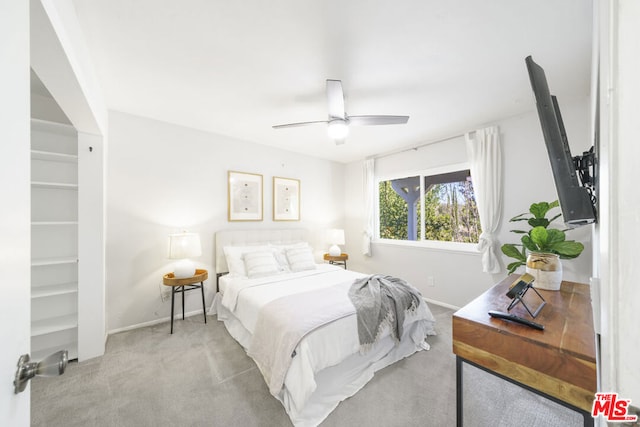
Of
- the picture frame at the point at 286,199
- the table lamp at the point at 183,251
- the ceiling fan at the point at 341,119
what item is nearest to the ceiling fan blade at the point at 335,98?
the ceiling fan at the point at 341,119

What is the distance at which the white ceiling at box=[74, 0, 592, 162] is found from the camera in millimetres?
1450

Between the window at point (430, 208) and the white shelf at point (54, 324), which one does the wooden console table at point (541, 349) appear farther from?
the white shelf at point (54, 324)

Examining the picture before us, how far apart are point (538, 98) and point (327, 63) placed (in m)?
1.39

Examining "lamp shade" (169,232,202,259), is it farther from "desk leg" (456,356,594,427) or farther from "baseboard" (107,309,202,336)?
"desk leg" (456,356,594,427)

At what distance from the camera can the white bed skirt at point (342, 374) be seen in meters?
1.59

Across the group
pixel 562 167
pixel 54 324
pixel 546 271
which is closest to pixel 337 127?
pixel 562 167

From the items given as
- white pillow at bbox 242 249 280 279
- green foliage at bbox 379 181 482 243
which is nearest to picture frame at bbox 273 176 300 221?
white pillow at bbox 242 249 280 279

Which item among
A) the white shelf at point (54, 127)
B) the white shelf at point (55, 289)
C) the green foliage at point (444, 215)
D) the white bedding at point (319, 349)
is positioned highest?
the white shelf at point (54, 127)

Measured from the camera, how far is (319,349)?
5.62 ft

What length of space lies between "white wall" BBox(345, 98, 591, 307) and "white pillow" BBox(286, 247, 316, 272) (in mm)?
1502

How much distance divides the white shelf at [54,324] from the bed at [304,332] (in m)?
1.32

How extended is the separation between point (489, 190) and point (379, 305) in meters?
2.16

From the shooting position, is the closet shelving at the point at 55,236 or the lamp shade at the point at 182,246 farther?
the lamp shade at the point at 182,246

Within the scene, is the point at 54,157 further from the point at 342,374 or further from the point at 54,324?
the point at 342,374
